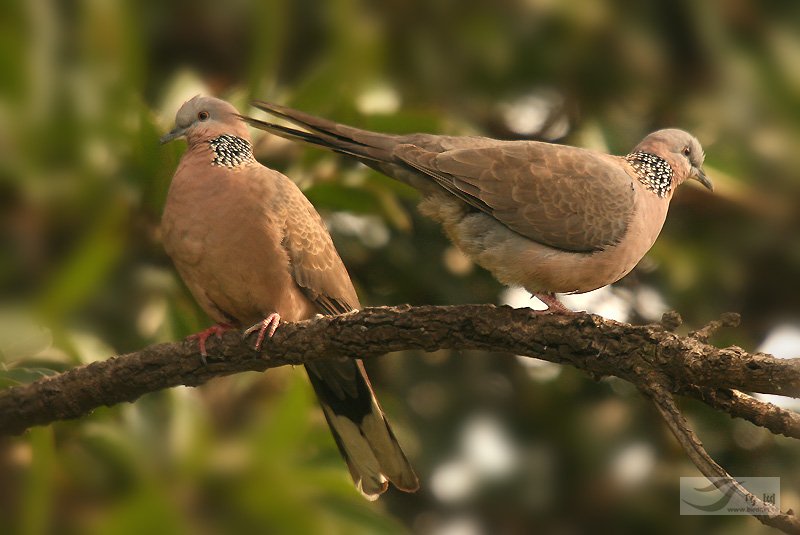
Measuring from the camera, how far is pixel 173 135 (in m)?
2.30

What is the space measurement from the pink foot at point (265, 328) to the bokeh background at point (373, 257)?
14.7 inches

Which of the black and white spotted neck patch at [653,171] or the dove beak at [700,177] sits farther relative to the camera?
the dove beak at [700,177]

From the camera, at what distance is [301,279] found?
220 centimetres

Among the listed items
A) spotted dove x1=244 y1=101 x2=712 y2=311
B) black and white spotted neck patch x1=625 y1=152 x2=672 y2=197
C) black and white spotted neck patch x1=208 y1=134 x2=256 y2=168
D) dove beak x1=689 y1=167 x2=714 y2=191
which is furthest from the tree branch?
dove beak x1=689 y1=167 x2=714 y2=191

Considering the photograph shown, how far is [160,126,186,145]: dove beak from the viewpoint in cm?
229

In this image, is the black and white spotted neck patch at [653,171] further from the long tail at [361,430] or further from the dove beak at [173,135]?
the dove beak at [173,135]

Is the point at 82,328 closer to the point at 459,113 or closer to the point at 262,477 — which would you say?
the point at 262,477

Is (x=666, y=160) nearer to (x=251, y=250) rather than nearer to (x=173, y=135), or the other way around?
(x=251, y=250)

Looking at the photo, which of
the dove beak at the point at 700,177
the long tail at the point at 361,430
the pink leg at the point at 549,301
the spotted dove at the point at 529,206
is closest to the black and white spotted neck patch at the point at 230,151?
the spotted dove at the point at 529,206

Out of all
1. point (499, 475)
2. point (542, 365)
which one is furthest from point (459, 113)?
point (499, 475)

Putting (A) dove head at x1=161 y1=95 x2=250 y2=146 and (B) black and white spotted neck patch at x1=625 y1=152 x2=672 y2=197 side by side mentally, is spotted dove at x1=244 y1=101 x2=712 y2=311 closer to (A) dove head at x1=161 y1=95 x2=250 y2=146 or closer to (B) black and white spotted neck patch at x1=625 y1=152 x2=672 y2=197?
(B) black and white spotted neck patch at x1=625 y1=152 x2=672 y2=197

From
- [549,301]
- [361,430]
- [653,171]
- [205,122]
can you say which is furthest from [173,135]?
[653,171]

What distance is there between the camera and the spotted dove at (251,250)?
212 cm

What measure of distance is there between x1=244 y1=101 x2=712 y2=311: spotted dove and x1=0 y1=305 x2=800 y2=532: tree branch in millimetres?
245
